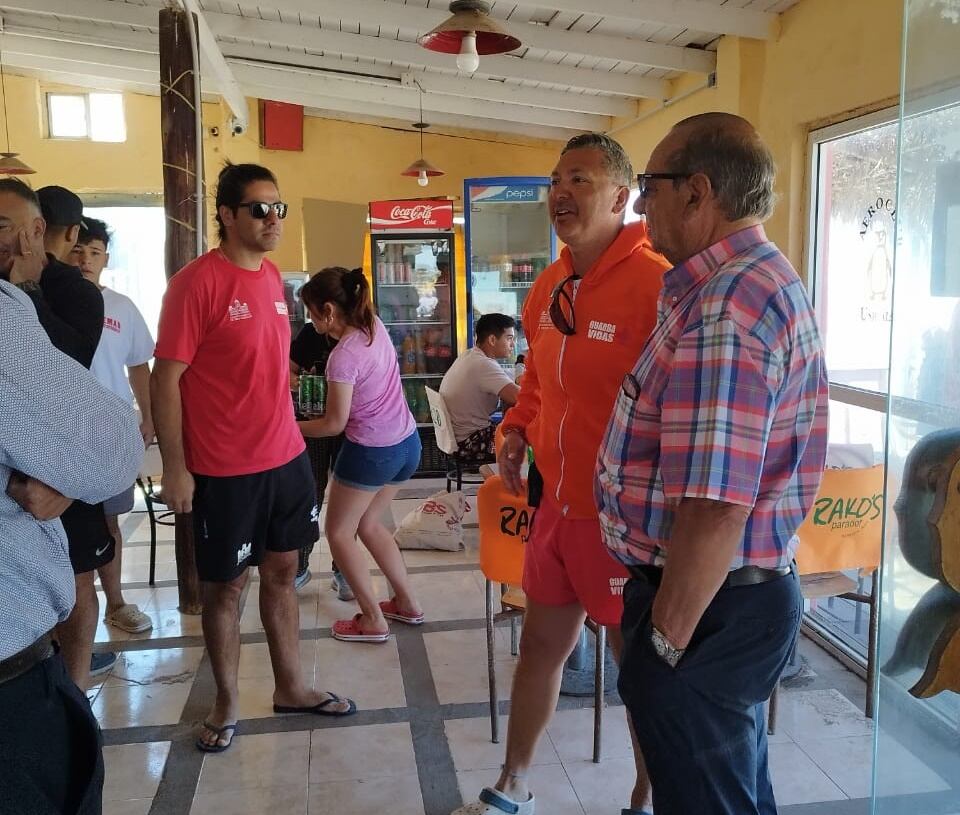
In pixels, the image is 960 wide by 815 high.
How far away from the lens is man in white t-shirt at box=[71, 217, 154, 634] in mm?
3283

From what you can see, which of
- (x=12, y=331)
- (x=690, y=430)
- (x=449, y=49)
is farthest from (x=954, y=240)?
(x=449, y=49)

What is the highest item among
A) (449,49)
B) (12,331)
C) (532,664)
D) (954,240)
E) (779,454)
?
(449,49)

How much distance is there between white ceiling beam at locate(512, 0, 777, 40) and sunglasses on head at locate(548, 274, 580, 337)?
3.20 metres

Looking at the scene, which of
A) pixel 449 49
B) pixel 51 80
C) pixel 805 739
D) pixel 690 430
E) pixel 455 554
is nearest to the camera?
pixel 690 430

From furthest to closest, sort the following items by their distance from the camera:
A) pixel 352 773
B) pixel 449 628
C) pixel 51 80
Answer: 1. pixel 51 80
2. pixel 449 628
3. pixel 352 773

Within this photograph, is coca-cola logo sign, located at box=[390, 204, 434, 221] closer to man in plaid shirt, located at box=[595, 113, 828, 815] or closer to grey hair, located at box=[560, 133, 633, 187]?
grey hair, located at box=[560, 133, 633, 187]

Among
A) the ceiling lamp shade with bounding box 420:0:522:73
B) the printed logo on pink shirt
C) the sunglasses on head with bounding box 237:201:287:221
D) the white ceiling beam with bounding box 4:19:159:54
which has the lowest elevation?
the printed logo on pink shirt

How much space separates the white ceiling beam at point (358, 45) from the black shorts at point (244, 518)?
15.8ft

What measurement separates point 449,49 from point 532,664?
2941 mm

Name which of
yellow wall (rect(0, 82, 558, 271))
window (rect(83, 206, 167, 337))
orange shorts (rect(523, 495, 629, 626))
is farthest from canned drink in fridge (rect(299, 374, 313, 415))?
window (rect(83, 206, 167, 337))

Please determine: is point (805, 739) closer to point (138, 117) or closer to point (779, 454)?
point (779, 454)

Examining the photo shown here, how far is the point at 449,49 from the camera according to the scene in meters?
3.85

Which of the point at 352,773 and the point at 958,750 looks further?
the point at 352,773

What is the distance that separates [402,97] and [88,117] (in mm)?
3638
